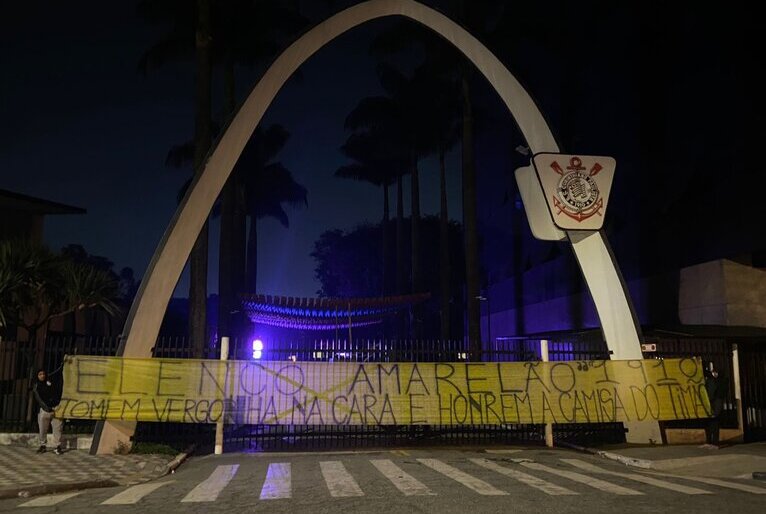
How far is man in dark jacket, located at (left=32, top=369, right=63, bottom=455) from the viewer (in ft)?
41.4

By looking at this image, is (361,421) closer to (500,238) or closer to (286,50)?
(286,50)

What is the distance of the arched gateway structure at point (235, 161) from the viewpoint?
13.7m

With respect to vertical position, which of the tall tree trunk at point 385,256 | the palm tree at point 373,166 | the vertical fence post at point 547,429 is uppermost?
the palm tree at point 373,166

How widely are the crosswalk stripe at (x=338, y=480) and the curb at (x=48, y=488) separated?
11.0 feet

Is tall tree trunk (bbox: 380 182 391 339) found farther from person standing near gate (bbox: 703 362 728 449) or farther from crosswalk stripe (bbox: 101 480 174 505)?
crosswalk stripe (bbox: 101 480 174 505)

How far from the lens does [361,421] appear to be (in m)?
13.3

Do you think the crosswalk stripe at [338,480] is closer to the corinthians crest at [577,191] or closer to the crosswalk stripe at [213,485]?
the crosswalk stripe at [213,485]

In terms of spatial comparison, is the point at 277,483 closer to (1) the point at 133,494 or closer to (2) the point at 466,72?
(1) the point at 133,494

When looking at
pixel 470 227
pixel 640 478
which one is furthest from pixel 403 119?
pixel 640 478

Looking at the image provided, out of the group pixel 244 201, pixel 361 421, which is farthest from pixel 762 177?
pixel 244 201

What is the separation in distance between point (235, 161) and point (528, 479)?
9.51 metres

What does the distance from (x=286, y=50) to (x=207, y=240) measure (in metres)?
8.14

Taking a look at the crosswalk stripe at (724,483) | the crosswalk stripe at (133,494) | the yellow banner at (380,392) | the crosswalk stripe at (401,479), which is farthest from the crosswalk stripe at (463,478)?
the crosswalk stripe at (133,494)

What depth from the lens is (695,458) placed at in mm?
12258
